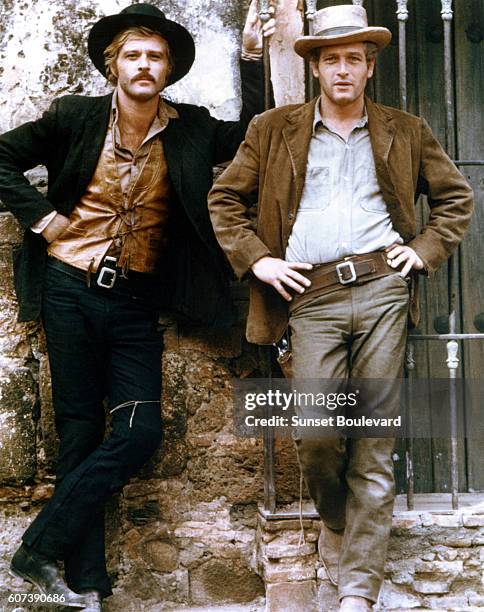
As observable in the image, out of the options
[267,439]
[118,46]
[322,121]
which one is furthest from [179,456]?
[118,46]

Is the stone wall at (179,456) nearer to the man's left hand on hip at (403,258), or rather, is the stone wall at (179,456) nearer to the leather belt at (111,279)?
the leather belt at (111,279)

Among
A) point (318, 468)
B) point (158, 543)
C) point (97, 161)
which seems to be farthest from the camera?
point (158, 543)

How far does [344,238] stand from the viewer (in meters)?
3.49

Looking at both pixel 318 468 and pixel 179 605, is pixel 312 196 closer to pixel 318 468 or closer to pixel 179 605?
pixel 318 468

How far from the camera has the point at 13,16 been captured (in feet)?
13.9

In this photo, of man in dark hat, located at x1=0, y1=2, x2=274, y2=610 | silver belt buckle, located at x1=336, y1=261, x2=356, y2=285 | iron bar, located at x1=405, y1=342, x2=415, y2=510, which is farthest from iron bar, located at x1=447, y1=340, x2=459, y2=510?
man in dark hat, located at x1=0, y1=2, x2=274, y2=610

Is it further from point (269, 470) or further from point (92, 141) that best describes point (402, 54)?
point (269, 470)

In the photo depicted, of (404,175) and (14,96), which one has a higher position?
(14,96)

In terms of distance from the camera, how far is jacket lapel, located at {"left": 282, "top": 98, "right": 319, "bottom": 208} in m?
3.55

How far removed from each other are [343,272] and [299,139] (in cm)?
54

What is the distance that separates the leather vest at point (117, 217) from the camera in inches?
150

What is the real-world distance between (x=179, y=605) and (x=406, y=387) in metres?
1.34

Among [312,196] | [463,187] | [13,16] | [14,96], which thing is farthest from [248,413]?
[13,16]

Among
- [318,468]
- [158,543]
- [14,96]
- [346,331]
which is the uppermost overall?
[14,96]
